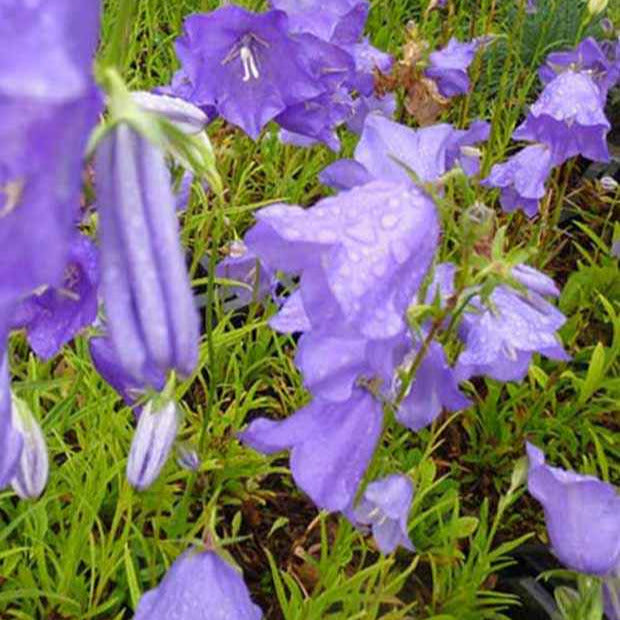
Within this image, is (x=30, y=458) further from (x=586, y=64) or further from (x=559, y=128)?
(x=586, y=64)

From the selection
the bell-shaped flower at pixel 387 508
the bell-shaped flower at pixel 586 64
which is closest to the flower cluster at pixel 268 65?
the bell-shaped flower at pixel 387 508

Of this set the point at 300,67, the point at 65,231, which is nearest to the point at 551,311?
the point at 300,67

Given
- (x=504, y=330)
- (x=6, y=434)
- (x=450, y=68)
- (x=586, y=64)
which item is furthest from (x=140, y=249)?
(x=586, y=64)

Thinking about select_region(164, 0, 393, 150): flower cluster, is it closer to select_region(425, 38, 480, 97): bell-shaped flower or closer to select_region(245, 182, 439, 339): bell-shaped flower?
select_region(425, 38, 480, 97): bell-shaped flower

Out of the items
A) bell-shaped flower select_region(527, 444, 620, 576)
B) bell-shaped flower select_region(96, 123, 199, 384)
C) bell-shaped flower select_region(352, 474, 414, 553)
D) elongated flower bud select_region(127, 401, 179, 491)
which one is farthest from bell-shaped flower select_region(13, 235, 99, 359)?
bell-shaped flower select_region(96, 123, 199, 384)

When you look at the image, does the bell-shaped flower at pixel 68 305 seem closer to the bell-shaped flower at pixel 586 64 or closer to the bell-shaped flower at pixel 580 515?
the bell-shaped flower at pixel 580 515

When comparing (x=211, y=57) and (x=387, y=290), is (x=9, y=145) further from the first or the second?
(x=211, y=57)
